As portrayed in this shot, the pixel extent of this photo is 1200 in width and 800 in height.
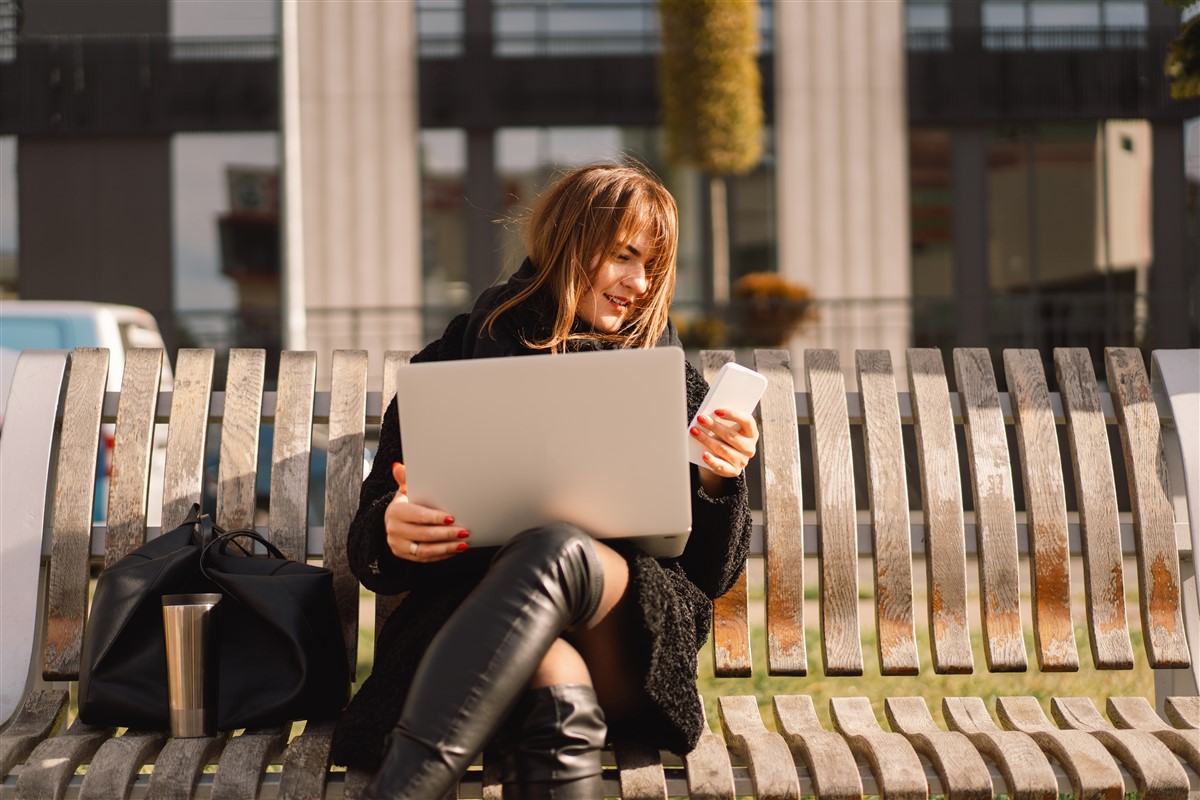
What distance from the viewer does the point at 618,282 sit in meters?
2.84

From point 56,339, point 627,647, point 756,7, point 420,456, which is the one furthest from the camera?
point 756,7

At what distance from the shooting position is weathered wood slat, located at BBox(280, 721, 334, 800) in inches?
91.0

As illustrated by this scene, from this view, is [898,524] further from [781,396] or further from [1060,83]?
[1060,83]

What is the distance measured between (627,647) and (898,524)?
2.81ft

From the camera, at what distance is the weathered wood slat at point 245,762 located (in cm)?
230

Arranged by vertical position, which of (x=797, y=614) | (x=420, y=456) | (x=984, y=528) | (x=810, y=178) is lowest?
(x=797, y=614)

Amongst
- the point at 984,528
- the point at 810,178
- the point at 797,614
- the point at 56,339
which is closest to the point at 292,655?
the point at 797,614

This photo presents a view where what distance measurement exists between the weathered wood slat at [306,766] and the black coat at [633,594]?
5cm

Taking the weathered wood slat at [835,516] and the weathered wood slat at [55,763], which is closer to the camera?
the weathered wood slat at [55,763]

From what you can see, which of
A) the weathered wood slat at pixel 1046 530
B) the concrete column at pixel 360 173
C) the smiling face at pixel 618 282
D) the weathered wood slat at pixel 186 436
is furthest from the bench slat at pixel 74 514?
the concrete column at pixel 360 173

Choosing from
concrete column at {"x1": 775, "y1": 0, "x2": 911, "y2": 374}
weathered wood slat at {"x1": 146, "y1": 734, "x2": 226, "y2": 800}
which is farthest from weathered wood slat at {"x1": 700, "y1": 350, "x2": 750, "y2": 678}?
concrete column at {"x1": 775, "y1": 0, "x2": 911, "y2": 374}

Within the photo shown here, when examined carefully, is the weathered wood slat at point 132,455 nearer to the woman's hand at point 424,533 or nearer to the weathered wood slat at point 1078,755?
the woman's hand at point 424,533

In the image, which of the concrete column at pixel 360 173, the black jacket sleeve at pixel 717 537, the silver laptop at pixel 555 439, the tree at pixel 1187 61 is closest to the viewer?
the silver laptop at pixel 555 439

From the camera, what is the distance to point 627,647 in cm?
247
